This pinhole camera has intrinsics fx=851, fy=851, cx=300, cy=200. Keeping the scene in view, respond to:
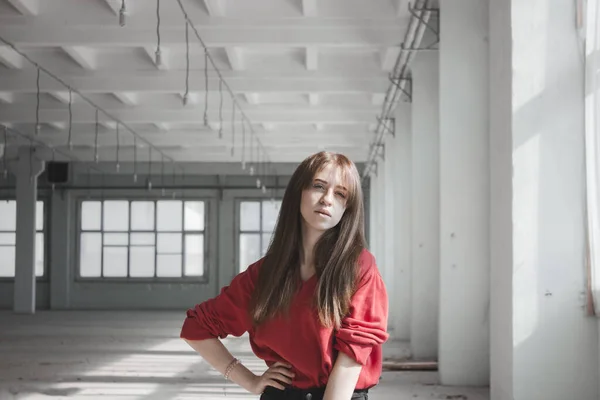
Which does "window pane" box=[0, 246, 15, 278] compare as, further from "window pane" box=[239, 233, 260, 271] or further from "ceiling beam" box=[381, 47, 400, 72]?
"ceiling beam" box=[381, 47, 400, 72]

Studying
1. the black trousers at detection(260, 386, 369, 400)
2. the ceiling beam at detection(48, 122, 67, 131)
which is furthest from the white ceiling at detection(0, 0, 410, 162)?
the black trousers at detection(260, 386, 369, 400)

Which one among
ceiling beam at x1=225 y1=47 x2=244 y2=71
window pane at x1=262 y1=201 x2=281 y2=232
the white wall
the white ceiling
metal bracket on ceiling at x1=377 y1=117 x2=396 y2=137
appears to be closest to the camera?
the white wall

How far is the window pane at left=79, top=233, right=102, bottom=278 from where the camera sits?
2177 centimetres

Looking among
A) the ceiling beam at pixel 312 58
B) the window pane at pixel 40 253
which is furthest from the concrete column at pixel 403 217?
the window pane at pixel 40 253

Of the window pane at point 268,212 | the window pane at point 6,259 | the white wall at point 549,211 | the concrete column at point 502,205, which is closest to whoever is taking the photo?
the white wall at point 549,211

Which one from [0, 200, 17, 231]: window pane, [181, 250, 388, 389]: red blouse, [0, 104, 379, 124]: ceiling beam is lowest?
[181, 250, 388, 389]: red blouse

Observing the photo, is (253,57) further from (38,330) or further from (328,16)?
(38,330)

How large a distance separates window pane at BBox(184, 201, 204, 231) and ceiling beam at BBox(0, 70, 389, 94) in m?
10.9

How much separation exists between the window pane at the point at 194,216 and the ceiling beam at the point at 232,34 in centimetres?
1327

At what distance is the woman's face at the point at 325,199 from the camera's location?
6.16 feet

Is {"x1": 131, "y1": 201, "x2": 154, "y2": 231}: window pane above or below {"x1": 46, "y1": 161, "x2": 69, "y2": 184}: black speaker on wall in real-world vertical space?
below

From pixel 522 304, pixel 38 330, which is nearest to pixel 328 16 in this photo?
pixel 522 304

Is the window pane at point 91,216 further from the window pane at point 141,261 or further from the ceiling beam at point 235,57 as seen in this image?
the ceiling beam at point 235,57

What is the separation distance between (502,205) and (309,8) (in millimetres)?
3893
